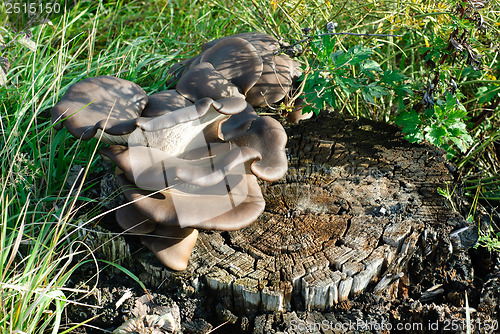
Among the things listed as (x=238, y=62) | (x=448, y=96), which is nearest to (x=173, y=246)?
(x=238, y=62)

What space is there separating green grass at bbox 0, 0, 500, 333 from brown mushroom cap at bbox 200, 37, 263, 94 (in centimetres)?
56

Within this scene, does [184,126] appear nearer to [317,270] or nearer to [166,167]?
[166,167]

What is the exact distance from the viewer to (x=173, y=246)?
2.32 metres

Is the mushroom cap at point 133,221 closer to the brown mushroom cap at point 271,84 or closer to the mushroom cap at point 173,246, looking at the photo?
the mushroom cap at point 173,246

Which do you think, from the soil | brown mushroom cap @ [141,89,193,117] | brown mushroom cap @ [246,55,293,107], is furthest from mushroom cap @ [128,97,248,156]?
brown mushroom cap @ [246,55,293,107]

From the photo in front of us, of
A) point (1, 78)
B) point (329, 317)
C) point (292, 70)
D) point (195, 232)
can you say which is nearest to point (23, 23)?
point (1, 78)

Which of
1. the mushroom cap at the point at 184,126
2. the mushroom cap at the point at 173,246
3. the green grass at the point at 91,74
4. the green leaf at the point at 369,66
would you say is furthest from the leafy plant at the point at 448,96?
the mushroom cap at the point at 173,246

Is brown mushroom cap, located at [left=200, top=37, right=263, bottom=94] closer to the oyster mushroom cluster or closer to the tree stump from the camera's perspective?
the oyster mushroom cluster

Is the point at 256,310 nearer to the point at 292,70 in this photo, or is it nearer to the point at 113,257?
the point at 113,257

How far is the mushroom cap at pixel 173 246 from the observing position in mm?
2305

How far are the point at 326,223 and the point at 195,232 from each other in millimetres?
759

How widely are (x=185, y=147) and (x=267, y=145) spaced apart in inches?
18.8

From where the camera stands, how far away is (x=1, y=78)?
2539 mm

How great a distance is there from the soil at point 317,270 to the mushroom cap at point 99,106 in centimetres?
49
